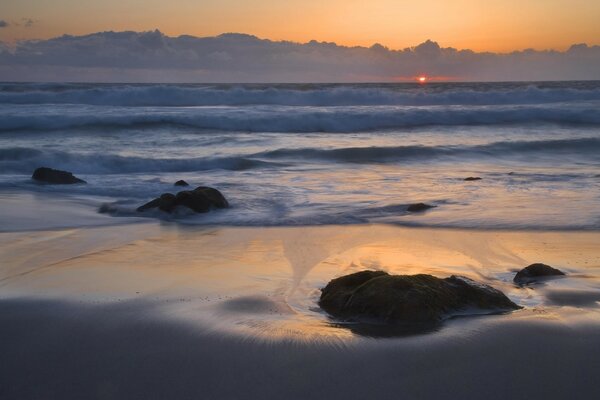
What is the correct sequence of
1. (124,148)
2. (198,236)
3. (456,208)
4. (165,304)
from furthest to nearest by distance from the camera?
(124,148) < (456,208) < (198,236) < (165,304)

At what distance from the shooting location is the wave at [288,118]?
24406 mm

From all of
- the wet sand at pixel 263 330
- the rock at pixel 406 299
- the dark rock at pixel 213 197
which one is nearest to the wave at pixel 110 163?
the dark rock at pixel 213 197

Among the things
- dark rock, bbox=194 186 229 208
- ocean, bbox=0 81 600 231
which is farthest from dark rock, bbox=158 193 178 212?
dark rock, bbox=194 186 229 208

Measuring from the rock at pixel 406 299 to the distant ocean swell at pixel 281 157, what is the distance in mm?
10718

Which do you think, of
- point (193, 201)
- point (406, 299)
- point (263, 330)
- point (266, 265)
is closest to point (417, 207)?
point (193, 201)

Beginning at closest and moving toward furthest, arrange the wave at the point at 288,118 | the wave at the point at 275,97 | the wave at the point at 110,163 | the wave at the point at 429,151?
the wave at the point at 110,163 < the wave at the point at 429,151 < the wave at the point at 288,118 < the wave at the point at 275,97

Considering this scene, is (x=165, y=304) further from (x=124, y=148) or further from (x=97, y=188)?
(x=124, y=148)

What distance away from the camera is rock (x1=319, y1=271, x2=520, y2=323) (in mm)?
4152

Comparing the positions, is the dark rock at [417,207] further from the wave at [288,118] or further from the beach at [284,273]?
the wave at [288,118]

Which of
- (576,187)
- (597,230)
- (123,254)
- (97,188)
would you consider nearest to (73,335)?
(123,254)

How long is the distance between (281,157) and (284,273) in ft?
37.8

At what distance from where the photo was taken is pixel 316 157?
17156 mm

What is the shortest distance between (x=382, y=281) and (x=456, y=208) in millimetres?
4844

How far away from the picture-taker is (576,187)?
35.8 ft
